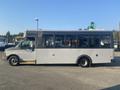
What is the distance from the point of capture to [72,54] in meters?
20.4

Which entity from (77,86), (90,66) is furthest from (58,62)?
(77,86)

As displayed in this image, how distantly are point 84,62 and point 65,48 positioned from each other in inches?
64.7

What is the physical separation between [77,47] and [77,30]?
1.20 meters

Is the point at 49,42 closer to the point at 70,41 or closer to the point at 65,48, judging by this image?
the point at 65,48

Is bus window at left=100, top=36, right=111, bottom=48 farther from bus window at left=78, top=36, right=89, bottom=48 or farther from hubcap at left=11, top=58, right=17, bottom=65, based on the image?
hubcap at left=11, top=58, right=17, bottom=65

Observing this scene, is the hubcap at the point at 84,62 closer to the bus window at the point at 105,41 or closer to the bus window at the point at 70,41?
the bus window at the point at 70,41

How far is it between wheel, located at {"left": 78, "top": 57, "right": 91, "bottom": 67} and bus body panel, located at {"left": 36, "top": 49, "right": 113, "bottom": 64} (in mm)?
304

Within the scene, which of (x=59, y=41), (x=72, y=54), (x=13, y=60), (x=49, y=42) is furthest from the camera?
(x=13, y=60)

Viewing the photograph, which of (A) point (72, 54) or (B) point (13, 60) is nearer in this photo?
(A) point (72, 54)

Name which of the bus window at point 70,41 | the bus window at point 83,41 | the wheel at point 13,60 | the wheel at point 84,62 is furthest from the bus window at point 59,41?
the wheel at point 13,60

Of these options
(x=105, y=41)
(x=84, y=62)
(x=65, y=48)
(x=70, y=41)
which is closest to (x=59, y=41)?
(x=65, y=48)

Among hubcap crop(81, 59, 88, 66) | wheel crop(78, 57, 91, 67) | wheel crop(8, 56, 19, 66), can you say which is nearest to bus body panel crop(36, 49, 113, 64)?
wheel crop(78, 57, 91, 67)

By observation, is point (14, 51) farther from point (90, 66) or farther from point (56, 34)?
point (90, 66)

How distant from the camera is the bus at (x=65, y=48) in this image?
2039cm
